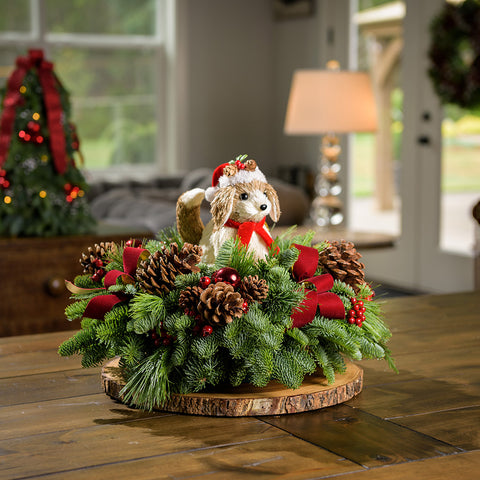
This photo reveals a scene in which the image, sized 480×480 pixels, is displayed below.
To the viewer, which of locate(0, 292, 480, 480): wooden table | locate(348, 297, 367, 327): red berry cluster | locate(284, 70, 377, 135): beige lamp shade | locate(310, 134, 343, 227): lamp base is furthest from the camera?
locate(310, 134, 343, 227): lamp base

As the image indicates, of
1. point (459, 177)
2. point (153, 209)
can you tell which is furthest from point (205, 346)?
point (459, 177)

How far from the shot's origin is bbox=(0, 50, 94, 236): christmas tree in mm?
2301

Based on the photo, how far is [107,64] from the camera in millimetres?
6180

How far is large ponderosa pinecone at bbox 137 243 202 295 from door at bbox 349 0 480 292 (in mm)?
4074

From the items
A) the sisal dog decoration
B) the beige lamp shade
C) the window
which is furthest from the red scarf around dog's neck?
the window

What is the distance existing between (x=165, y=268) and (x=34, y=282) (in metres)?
1.44

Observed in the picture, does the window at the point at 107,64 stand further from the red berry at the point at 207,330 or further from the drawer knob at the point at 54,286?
the red berry at the point at 207,330

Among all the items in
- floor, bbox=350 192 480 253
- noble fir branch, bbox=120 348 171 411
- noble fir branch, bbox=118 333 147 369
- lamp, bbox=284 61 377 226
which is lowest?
floor, bbox=350 192 480 253

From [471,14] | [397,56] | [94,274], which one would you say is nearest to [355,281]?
[94,274]

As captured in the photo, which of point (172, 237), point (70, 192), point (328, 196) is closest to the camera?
point (172, 237)

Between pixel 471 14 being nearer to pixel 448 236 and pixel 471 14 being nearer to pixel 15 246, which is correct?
pixel 448 236

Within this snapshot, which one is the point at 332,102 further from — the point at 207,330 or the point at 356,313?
the point at 207,330

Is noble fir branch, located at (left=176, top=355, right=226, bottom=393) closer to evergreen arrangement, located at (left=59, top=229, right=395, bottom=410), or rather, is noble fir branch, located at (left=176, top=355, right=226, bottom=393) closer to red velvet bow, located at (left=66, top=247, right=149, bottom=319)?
evergreen arrangement, located at (left=59, top=229, right=395, bottom=410)

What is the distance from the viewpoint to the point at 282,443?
0.81m
